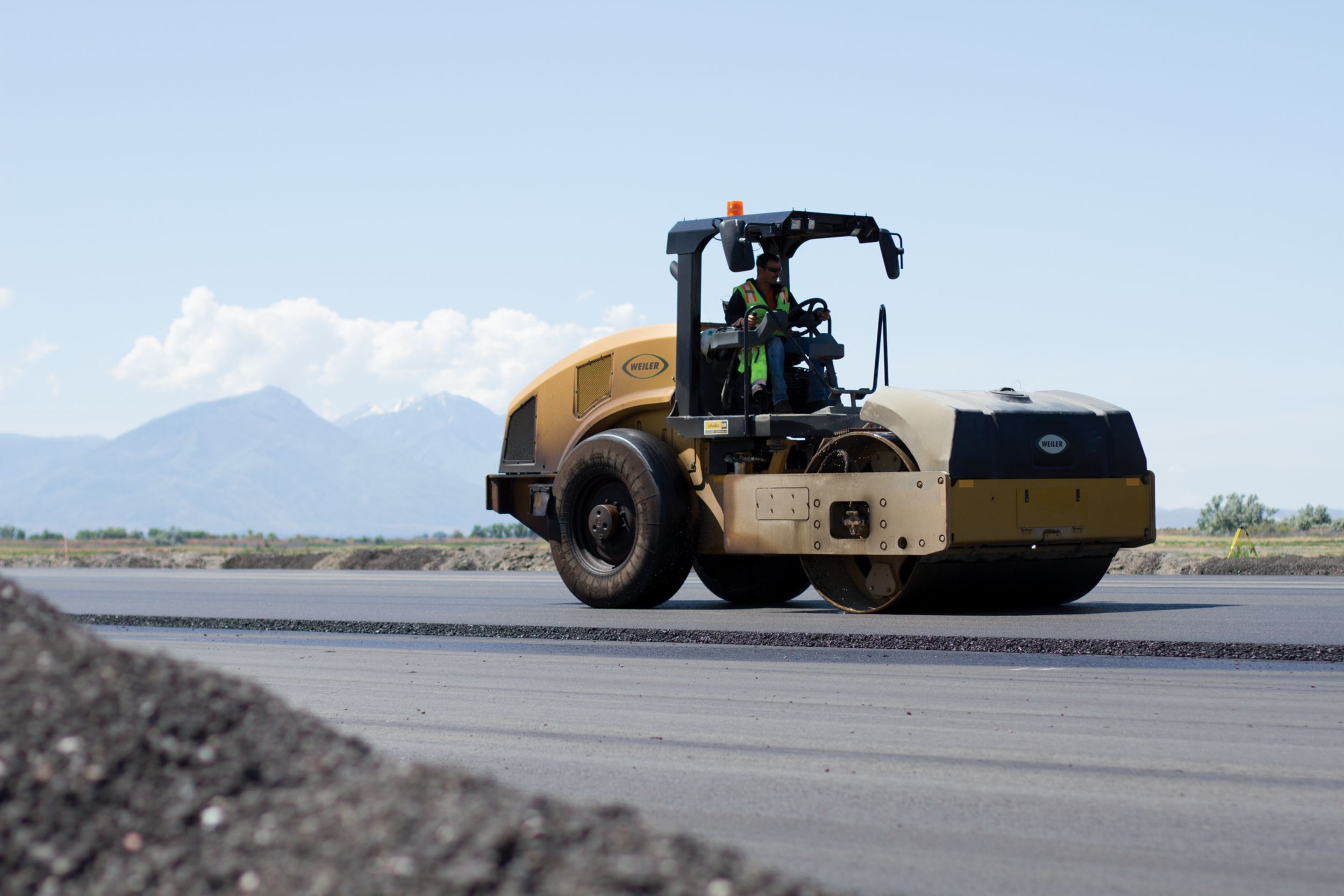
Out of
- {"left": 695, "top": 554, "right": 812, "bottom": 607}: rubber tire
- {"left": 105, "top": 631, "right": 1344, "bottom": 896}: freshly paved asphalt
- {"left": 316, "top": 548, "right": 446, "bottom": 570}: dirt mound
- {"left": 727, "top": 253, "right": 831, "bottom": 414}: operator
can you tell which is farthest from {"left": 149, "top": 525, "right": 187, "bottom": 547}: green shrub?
{"left": 105, "top": 631, "right": 1344, "bottom": 896}: freshly paved asphalt

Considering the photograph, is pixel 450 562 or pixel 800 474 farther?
pixel 450 562

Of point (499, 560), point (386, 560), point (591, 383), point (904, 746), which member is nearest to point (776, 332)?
point (591, 383)

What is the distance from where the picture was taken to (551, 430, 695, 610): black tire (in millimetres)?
13172

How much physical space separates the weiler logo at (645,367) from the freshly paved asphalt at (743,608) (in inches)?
81.1

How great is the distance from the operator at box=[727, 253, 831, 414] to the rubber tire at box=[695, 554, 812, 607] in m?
1.70

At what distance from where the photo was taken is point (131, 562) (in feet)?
119

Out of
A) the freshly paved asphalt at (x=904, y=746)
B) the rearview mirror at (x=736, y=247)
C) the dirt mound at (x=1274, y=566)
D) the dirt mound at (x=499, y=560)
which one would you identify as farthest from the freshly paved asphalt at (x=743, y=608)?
the dirt mound at (x=499, y=560)

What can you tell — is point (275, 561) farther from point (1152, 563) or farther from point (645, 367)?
point (645, 367)

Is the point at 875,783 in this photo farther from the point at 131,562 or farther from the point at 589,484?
the point at 131,562

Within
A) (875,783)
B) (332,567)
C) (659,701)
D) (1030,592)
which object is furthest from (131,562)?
(875,783)

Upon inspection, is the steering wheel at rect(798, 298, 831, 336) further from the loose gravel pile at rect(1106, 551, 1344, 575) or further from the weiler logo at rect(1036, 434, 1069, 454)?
the loose gravel pile at rect(1106, 551, 1344, 575)

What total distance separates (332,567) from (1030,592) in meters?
21.3

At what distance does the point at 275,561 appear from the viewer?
3381cm

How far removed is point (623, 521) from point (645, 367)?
54.3 inches
